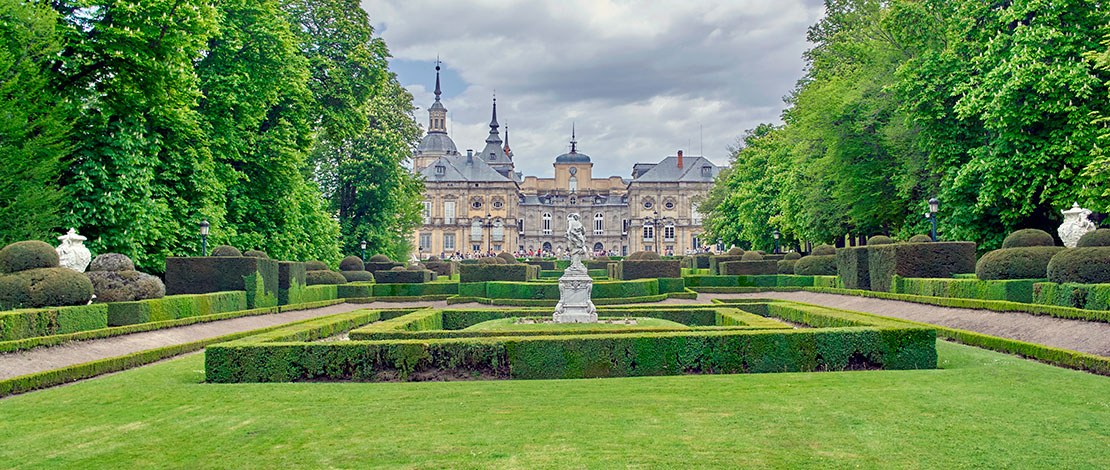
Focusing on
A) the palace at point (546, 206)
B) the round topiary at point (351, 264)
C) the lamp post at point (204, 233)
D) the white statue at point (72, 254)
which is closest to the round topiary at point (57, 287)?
the white statue at point (72, 254)

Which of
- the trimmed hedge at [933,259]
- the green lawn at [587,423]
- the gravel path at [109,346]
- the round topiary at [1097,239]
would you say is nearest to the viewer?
the green lawn at [587,423]

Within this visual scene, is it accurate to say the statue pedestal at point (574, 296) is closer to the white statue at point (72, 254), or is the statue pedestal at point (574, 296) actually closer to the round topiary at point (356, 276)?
the white statue at point (72, 254)

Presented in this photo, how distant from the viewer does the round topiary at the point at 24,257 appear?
12.2 metres

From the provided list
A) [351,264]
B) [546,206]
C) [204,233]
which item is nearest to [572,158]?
[546,206]

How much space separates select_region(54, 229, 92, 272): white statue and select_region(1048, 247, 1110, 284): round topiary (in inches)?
769

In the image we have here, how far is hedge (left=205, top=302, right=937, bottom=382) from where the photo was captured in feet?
28.9

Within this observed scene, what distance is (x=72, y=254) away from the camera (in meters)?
14.1

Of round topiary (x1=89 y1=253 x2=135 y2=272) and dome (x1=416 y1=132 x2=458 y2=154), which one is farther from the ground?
dome (x1=416 y1=132 x2=458 y2=154)

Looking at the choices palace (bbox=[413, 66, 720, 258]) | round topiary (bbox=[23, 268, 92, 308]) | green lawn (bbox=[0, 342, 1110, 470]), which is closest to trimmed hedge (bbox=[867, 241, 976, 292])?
green lawn (bbox=[0, 342, 1110, 470])

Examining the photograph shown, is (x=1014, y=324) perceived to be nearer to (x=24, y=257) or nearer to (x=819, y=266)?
(x=819, y=266)

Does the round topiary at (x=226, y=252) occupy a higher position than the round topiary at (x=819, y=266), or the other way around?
the round topiary at (x=226, y=252)

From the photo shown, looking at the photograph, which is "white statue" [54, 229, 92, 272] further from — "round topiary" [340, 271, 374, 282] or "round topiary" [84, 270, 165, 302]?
"round topiary" [340, 271, 374, 282]

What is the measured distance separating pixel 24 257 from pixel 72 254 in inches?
75.1

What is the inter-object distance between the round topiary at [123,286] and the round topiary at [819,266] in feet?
75.6
